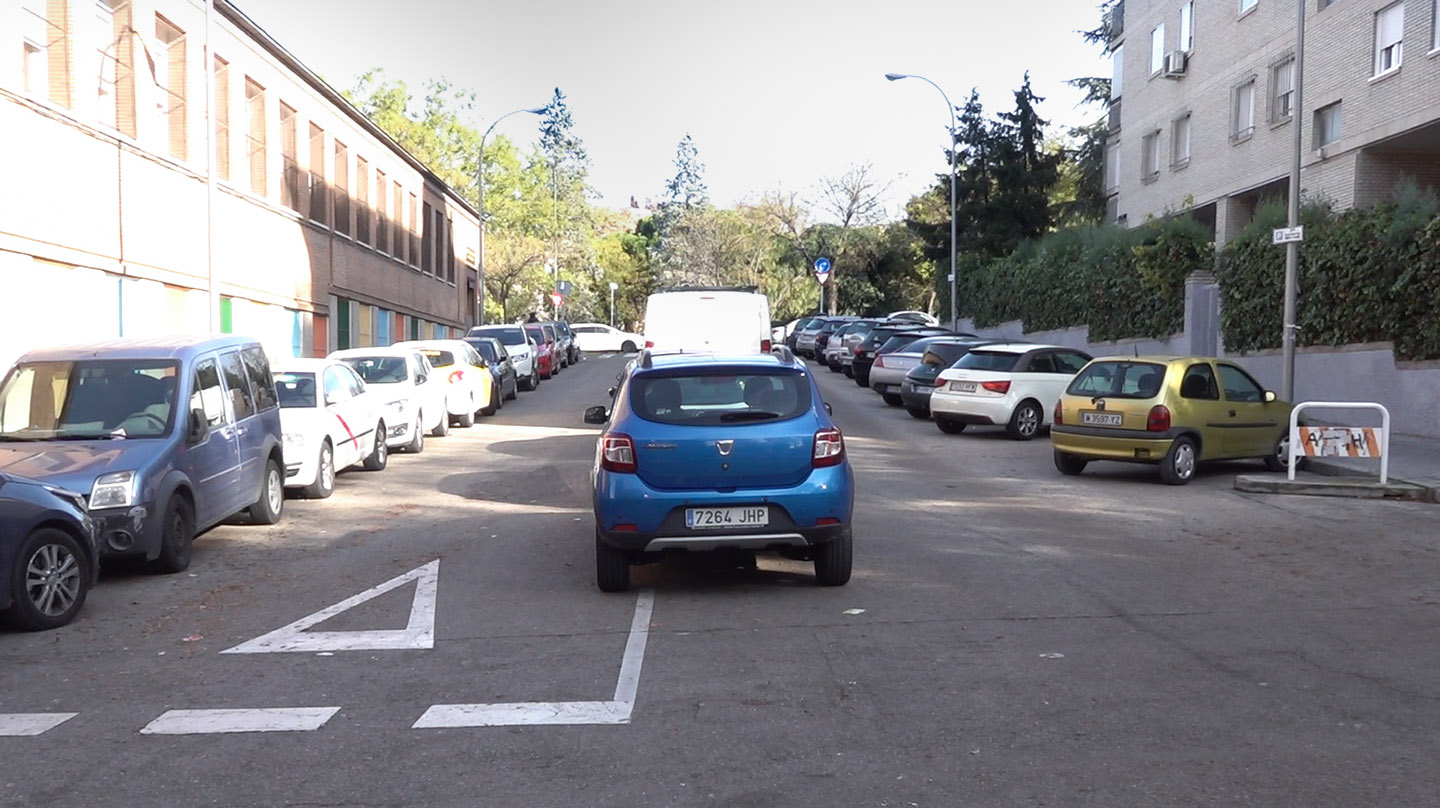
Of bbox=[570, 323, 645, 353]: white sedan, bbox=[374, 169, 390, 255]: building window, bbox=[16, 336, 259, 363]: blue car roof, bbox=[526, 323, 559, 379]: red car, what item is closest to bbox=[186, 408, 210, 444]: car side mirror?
bbox=[16, 336, 259, 363]: blue car roof

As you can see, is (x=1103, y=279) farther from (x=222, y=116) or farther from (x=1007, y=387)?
(x=222, y=116)

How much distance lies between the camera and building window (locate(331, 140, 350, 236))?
38.8 m

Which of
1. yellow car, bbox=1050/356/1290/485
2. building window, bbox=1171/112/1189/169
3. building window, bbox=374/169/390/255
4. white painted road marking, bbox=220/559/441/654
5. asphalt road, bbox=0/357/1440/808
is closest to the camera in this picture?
asphalt road, bbox=0/357/1440/808

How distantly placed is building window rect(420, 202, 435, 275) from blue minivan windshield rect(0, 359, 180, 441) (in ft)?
139

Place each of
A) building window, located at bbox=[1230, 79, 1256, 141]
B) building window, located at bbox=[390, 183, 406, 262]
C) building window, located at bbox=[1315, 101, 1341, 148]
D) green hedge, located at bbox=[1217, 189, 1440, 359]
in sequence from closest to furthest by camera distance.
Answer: green hedge, located at bbox=[1217, 189, 1440, 359]
building window, located at bbox=[1315, 101, 1341, 148]
building window, located at bbox=[1230, 79, 1256, 141]
building window, located at bbox=[390, 183, 406, 262]

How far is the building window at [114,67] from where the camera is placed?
22203 millimetres

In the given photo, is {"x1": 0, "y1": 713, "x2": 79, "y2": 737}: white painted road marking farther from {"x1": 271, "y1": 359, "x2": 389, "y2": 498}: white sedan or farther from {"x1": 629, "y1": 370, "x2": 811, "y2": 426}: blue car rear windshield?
{"x1": 271, "y1": 359, "x2": 389, "y2": 498}: white sedan

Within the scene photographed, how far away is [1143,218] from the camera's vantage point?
128 ft

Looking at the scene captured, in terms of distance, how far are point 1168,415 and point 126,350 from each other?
10.7m

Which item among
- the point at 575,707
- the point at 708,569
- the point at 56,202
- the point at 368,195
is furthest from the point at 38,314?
the point at 368,195

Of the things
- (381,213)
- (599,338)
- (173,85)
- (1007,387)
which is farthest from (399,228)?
(1007,387)

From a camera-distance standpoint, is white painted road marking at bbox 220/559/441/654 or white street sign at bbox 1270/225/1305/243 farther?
white street sign at bbox 1270/225/1305/243

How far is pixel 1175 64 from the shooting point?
3547cm

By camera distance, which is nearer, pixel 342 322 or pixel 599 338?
pixel 342 322
